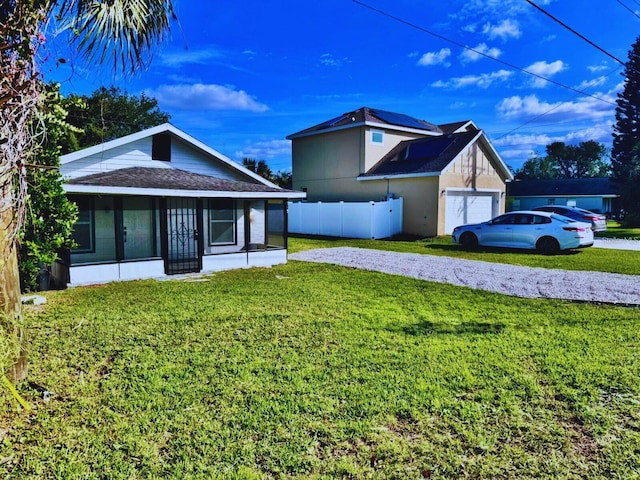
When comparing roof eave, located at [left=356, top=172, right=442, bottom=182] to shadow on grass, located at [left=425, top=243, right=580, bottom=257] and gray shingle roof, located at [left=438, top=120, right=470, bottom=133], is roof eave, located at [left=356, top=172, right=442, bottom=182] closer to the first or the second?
shadow on grass, located at [left=425, top=243, right=580, bottom=257]

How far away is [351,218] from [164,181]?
1123 cm

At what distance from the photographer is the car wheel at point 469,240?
16500mm

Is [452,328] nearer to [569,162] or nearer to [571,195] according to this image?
[571,195]

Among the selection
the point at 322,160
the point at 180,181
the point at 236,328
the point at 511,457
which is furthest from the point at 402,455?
the point at 322,160

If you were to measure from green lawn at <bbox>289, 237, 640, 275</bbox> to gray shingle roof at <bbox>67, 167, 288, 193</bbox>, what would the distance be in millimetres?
4333

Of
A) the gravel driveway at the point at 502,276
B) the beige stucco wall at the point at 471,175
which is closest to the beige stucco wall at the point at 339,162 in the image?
the beige stucco wall at the point at 471,175

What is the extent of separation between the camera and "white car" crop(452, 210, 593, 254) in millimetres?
14211

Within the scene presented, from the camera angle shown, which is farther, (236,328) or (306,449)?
(236,328)

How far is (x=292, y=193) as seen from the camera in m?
12.8

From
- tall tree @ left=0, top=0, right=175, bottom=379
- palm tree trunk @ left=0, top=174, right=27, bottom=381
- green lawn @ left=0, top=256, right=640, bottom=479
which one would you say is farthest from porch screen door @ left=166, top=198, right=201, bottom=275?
palm tree trunk @ left=0, top=174, right=27, bottom=381

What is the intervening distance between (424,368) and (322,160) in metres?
21.3

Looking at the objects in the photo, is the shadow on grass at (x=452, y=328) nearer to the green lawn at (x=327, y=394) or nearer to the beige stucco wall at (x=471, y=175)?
the green lawn at (x=327, y=394)

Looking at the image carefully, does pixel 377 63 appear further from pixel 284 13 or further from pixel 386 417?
pixel 386 417

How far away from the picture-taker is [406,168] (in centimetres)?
2094
